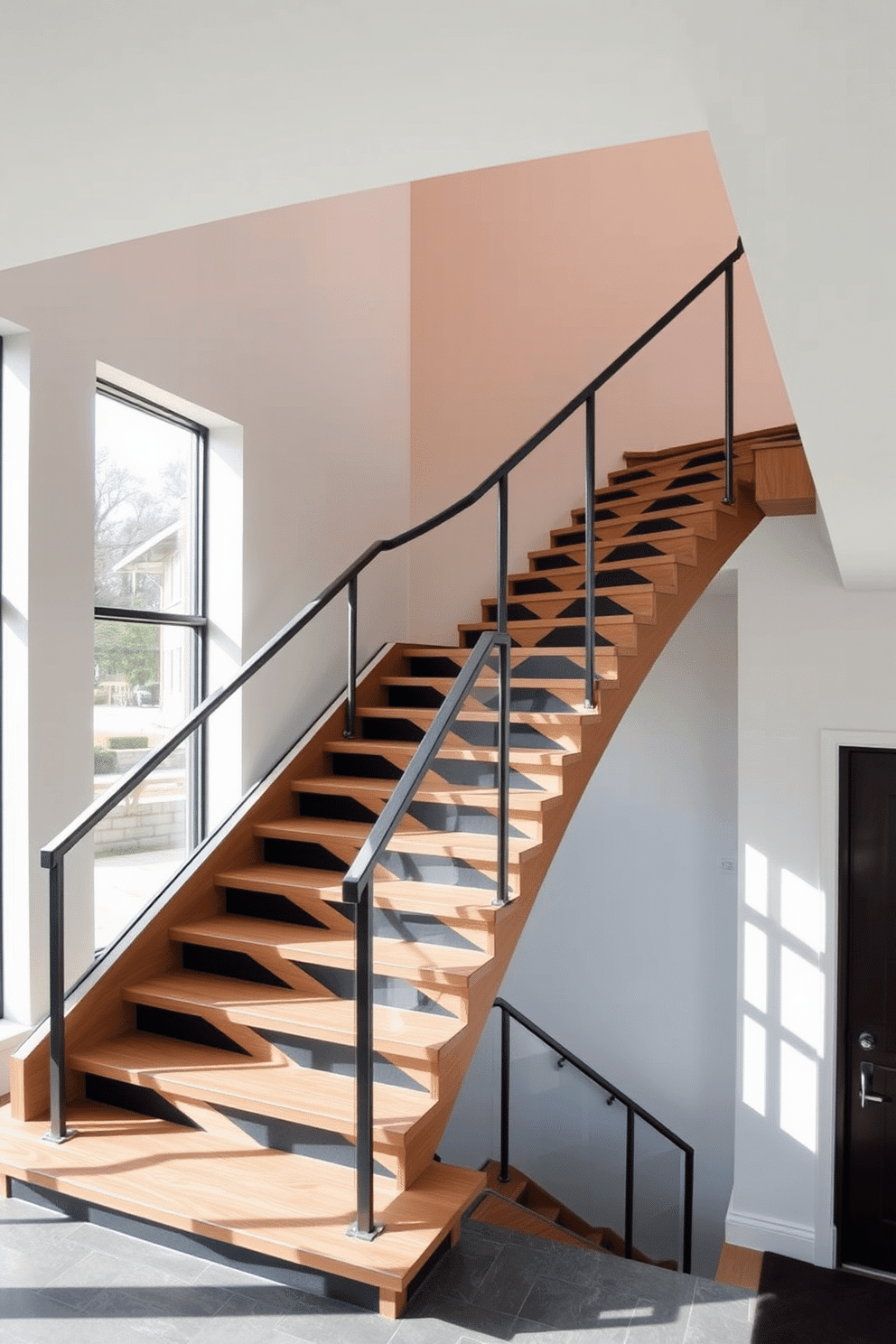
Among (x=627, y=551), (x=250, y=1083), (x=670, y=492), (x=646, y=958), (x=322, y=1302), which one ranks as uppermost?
(x=670, y=492)

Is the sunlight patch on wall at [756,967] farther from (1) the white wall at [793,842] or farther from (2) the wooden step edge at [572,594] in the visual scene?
(2) the wooden step edge at [572,594]

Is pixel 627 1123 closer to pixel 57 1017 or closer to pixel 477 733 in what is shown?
pixel 477 733

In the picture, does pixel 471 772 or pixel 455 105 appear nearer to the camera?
pixel 455 105

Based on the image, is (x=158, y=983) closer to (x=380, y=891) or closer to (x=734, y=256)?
(x=380, y=891)

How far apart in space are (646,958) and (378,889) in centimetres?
356

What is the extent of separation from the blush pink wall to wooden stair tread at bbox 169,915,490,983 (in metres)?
2.59

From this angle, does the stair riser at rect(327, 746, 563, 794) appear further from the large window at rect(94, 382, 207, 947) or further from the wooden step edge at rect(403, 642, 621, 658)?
the large window at rect(94, 382, 207, 947)

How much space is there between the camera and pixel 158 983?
315 cm

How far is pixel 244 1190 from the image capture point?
7.94 ft

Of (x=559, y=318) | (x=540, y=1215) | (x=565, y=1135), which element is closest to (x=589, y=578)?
(x=559, y=318)

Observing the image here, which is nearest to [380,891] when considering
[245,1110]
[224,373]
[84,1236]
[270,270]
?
[245,1110]

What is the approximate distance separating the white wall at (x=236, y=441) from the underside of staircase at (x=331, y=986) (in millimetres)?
308

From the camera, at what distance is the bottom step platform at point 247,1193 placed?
2.18 metres

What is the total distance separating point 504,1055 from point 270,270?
389 centimetres
